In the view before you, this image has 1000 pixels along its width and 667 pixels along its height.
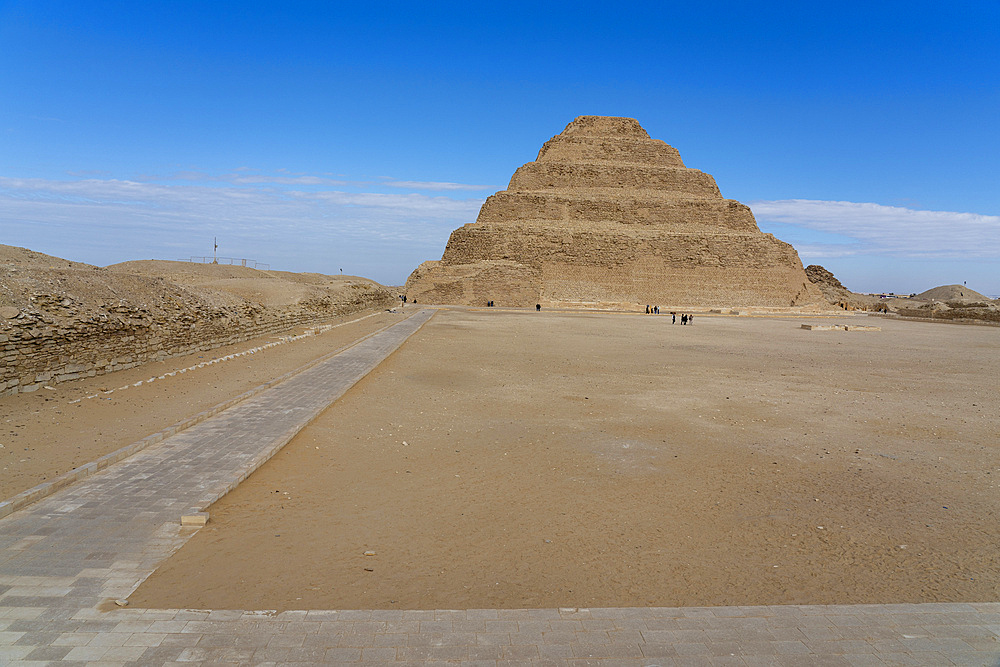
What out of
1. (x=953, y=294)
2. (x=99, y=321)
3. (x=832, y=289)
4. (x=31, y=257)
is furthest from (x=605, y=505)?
(x=953, y=294)

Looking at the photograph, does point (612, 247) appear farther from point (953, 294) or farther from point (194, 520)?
point (953, 294)

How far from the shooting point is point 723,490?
4711mm

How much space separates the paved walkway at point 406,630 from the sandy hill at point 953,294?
84824mm

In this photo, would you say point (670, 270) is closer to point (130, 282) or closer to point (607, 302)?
point (607, 302)

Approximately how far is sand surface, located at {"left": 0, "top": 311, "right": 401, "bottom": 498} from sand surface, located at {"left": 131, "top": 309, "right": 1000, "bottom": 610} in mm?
1739

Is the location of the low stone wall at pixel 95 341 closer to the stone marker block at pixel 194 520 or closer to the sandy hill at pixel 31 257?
the stone marker block at pixel 194 520

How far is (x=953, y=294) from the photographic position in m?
74.8

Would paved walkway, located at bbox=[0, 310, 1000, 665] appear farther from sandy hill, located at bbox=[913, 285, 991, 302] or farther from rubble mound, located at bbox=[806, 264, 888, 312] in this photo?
sandy hill, located at bbox=[913, 285, 991, 302]

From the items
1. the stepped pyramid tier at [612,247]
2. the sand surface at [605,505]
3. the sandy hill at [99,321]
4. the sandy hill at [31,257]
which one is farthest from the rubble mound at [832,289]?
the sandy hill at [31,257]

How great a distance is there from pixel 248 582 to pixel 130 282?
10.8 m

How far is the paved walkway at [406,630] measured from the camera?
240 cm

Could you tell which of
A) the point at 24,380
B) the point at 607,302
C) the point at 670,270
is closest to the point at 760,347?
the point at 24,380

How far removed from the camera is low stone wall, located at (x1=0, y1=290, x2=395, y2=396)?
7.02m

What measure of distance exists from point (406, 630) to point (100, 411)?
20.4 feet
